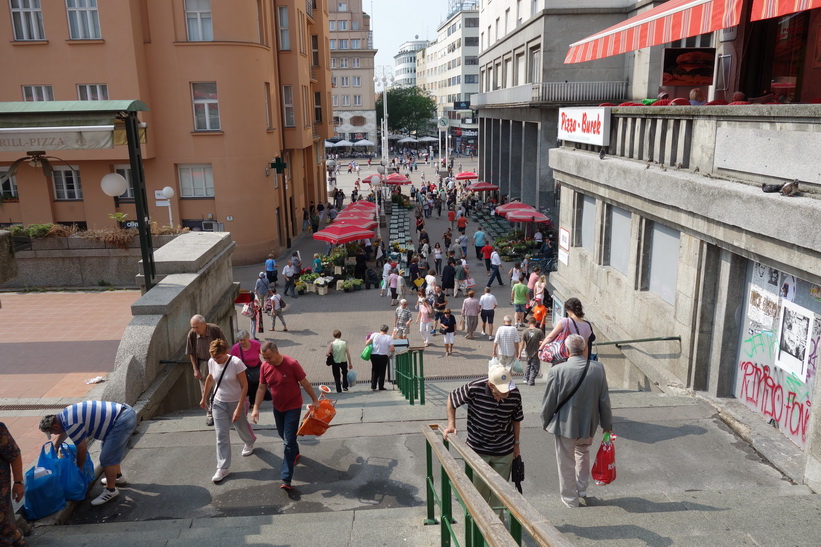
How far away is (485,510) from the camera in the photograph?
11.0 feet

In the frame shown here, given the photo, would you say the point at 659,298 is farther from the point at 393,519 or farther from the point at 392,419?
the point at 393,519

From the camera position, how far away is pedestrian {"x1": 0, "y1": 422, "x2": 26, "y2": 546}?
16.4 ft

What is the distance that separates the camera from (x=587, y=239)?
522 inches

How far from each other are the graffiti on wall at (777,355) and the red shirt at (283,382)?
5.09 meters

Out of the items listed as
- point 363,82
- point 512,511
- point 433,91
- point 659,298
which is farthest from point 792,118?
point 433,91

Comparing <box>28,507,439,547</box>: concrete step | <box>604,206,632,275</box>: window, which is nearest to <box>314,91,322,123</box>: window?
<box>604,206,632,275</box>: window

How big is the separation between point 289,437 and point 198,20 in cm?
2261

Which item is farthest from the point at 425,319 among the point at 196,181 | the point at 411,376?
the point at 196,181

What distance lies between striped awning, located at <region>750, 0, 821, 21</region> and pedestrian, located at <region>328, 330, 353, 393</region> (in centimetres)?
814

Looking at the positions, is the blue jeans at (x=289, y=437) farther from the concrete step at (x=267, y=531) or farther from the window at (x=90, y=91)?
the window at (x=90, y=91)

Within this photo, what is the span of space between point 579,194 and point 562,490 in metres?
8.75

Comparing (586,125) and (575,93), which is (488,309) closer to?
(586,125)

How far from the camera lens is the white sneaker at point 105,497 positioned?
19.8ft

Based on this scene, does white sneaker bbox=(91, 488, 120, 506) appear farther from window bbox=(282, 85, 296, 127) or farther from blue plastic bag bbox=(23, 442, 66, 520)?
window bbox=(282, 85, 296, 127)
